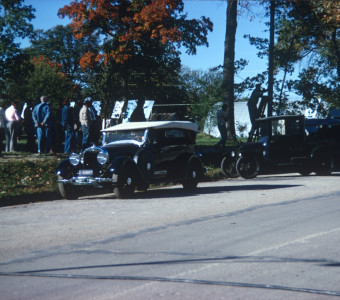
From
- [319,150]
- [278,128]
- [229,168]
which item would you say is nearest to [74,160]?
[229,168]

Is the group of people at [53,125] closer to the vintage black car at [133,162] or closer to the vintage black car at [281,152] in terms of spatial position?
the vintage black car at [281,152]

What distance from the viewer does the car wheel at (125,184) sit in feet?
45.0

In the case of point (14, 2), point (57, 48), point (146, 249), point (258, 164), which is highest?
point (57, 48)

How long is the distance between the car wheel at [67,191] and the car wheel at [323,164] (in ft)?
28.8

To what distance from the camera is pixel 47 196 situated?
14812 mm

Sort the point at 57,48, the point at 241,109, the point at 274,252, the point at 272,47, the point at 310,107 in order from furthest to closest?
the point at 57,48 < the point at 241,109 < the point at 310,107 < the point at 272,47 < the point at 274,252

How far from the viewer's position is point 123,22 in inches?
968

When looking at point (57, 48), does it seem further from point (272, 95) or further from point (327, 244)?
point (327, 244)

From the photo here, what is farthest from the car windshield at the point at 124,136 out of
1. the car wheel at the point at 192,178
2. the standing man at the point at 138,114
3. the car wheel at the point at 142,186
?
the standing man at the point at 138,114

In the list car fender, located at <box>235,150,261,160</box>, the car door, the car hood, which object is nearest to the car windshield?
the car hood

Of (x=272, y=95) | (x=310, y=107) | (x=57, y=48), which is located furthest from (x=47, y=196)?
(x=57, y=48)

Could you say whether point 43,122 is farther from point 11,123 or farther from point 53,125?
point 11,123

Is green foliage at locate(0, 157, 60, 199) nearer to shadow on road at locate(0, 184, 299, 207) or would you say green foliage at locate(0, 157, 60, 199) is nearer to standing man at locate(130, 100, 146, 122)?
shadow on road at locate(0, 184, 299, 207)

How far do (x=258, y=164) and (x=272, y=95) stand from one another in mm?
8310
